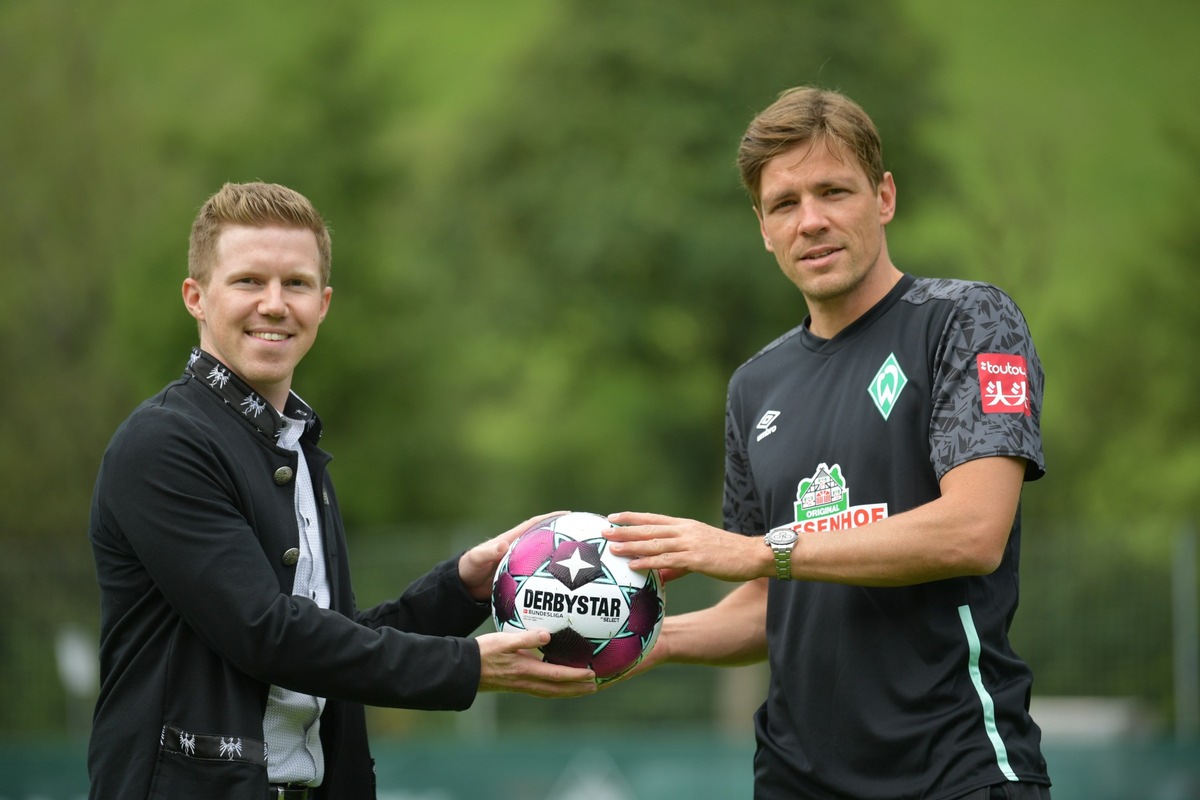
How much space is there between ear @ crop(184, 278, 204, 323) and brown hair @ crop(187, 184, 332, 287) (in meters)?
0.02

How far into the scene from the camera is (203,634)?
12.6 ft

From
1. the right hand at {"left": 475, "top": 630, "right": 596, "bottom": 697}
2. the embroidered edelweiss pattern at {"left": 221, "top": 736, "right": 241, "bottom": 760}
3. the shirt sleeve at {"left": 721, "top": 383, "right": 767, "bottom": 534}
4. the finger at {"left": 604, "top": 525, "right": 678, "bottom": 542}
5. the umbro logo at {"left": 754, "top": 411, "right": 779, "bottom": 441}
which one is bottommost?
the embroidered edelweiss pattern at {"left": 221, "top": 736, "right": 241, "bottom": 760}

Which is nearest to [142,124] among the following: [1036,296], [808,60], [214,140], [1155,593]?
[214,140]

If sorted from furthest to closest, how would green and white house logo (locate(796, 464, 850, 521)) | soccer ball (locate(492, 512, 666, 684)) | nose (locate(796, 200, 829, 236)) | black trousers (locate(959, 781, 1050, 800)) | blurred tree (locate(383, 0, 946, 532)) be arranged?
blurred tree (locate(383, 0, 946, 532)) < nose (locate(796, 200, 829, 236)) < green and white house logo (locate(796, 464, 850, 521)) < soccer ball (locate(492, 512, 666, 684)) < black trousers (locate(959, 781, 1050, 800))

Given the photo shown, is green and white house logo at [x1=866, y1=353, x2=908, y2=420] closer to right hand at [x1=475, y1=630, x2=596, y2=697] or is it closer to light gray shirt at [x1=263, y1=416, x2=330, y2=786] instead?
right hand at [x1=475, y1=630, x2=596, y2=697]

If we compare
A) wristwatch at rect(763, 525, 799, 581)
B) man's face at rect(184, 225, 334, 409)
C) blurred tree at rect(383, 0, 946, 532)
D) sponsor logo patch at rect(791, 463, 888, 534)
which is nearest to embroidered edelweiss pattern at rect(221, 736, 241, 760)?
man's face at rect(184, 225, 334, 409)

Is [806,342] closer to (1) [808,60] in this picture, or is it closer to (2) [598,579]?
(2) [598,579]

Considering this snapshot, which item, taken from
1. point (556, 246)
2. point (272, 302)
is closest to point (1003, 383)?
point (272, 302)

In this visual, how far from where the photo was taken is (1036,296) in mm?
26859

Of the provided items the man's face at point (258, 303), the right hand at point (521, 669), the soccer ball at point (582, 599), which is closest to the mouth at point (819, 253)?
the soccer ball at point (582, 599)

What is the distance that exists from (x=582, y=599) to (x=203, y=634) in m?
1.13

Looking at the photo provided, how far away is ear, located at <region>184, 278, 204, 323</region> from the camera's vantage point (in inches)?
167

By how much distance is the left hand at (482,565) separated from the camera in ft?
15.6

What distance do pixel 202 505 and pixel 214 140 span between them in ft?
67.9
